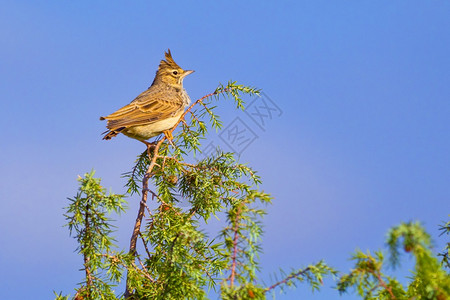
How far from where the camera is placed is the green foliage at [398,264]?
101 inches

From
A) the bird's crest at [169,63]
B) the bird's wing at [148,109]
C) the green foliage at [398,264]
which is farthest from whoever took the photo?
the bird's crest at [169,63]

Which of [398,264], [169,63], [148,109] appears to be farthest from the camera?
[169,63]

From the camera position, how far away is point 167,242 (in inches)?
188

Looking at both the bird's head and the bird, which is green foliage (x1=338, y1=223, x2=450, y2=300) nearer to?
the bird

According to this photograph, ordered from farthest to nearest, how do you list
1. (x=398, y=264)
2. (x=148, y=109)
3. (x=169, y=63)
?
(x=169, y=63) < (x=148, y=109) < (x=398, y=264)

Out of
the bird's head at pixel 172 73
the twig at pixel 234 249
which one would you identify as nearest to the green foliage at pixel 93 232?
the twig at pixel 234 249

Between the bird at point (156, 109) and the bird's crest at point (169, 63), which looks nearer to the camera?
the bird at point (156, 109)

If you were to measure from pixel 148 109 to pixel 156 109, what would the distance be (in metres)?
0.14

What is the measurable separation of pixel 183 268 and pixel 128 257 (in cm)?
71

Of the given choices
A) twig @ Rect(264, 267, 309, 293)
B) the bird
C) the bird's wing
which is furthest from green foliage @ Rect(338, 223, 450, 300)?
the bird's wing

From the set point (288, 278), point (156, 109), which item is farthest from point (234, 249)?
point (156, 109)

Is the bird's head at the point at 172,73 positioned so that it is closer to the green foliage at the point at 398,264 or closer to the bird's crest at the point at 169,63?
the bird's crest at the point at 169,63

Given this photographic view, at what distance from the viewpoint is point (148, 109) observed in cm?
927

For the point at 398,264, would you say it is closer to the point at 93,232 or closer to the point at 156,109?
the point at 93,232
